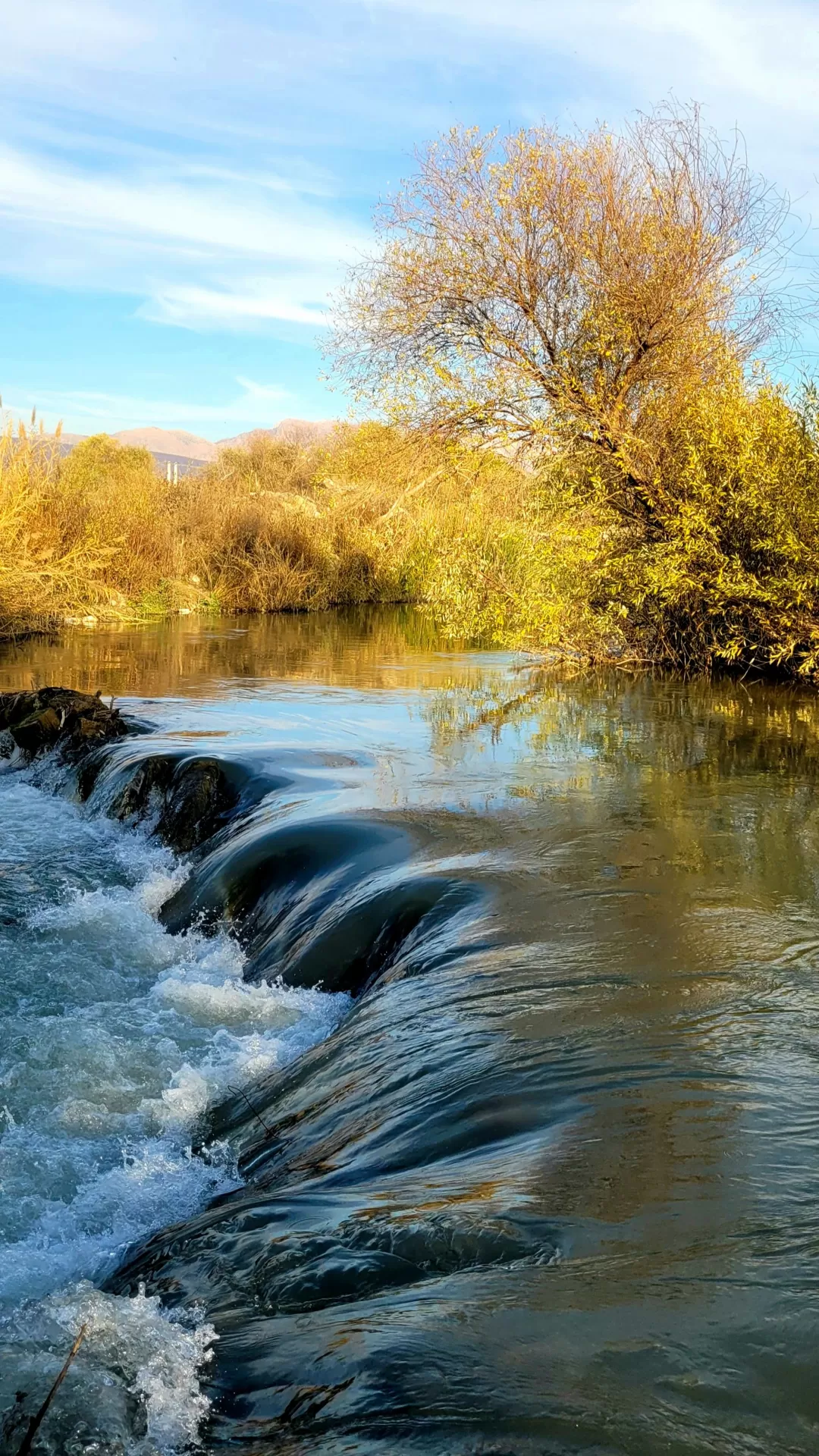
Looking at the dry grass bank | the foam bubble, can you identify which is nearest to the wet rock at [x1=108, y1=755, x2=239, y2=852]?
the foam bubble

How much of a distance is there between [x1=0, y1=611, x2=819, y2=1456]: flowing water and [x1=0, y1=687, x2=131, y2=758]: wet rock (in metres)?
2.85

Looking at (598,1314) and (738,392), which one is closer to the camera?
(598,1314)

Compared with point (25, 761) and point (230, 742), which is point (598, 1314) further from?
point (25, 761)

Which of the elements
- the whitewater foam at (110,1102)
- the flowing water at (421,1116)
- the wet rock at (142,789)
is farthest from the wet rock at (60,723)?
the whitewater foam at (110,1102)

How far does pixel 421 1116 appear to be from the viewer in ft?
15.0

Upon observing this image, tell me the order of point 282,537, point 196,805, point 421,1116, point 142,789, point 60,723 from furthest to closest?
point 282,537
point 60,723
point 142,789
point 196,805
point 421,1116

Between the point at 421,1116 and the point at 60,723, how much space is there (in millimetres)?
11655

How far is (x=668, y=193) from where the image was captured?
17.6m

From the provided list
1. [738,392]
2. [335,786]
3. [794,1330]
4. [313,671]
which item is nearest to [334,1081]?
[794,1330]

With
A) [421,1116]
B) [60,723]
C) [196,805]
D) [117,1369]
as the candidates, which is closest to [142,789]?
[196,805]

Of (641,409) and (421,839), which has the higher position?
(641,409)

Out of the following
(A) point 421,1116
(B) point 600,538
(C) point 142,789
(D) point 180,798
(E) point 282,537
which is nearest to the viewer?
(A) point 421,1116

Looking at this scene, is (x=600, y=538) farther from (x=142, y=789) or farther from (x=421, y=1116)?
(x=421, y=1116)

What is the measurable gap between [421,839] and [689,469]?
361 inches
